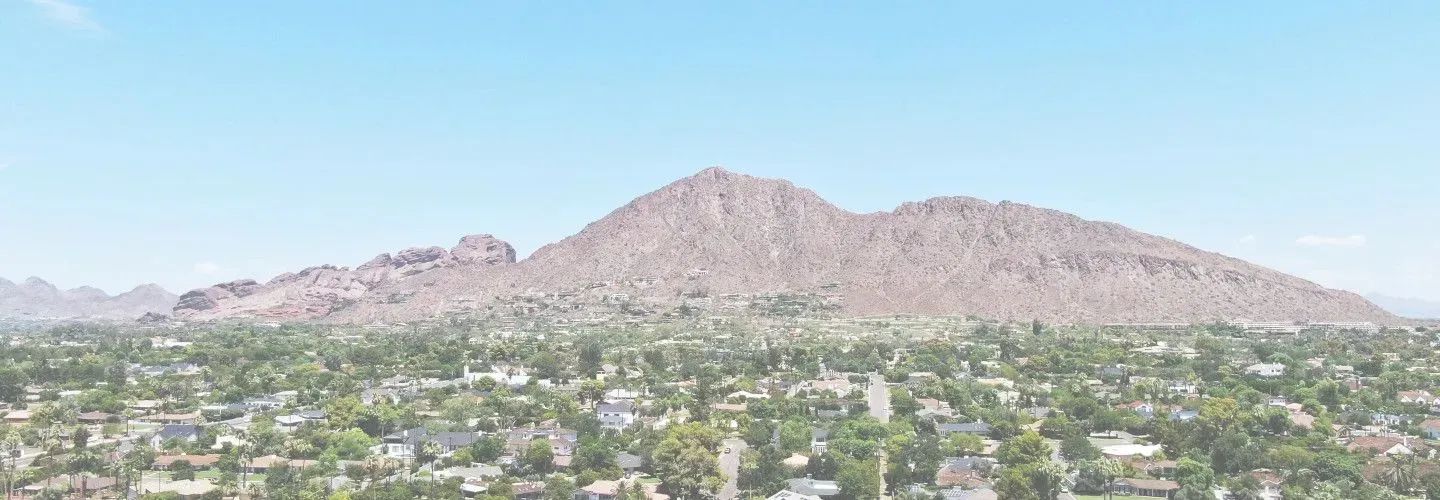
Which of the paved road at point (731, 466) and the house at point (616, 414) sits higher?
the house at point (616, 414)

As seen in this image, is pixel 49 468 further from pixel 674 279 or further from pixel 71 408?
pixel 674 279

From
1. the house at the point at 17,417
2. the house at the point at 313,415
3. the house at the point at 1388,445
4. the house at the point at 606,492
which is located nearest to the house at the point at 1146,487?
the house at the point at 1388,445

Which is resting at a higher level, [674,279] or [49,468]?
[674,279]

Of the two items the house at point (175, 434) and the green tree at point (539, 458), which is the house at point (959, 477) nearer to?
the green tree at point (539, 458)

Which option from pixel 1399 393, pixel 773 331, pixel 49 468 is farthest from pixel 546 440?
pixel 773 331

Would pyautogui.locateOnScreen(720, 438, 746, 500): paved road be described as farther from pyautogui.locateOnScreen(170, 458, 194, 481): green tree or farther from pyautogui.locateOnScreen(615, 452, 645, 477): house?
pyautogui.locateOnScreen(170, 458, 194, 481): green tree

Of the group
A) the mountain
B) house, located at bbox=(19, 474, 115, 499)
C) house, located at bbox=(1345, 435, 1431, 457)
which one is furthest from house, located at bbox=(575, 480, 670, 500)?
the mountain
